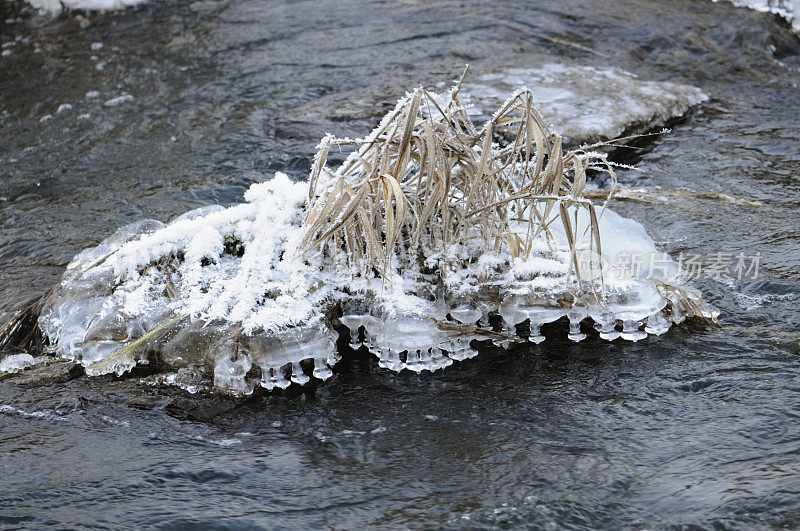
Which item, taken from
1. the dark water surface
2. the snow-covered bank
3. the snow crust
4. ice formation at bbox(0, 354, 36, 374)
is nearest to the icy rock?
the dark water surface

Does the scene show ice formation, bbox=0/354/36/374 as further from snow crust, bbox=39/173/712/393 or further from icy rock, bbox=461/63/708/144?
icy rock, bbox=461/63/708/144

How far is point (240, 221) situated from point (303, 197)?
1.15 feet

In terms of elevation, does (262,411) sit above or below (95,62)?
below

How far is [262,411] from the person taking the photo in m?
2.96

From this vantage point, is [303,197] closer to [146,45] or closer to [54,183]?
[54,183]

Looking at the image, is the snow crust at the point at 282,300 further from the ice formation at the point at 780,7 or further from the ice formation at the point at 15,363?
the ice formation at the point at 780,7

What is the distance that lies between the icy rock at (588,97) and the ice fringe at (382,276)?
7.04 feet

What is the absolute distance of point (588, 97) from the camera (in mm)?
5938

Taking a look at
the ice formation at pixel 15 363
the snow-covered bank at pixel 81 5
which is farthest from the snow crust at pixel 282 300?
the snow-covered bank at pixel 81 5

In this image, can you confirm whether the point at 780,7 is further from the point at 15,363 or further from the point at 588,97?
the point at 15,363

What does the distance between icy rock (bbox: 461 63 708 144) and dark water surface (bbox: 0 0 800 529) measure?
0.85 ft

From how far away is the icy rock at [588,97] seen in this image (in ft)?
18.1

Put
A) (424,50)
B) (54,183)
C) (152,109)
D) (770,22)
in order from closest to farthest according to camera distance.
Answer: (54,183), (152,109), (424,50), (770,22)

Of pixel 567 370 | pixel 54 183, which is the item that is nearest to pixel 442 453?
pixel 567 370
